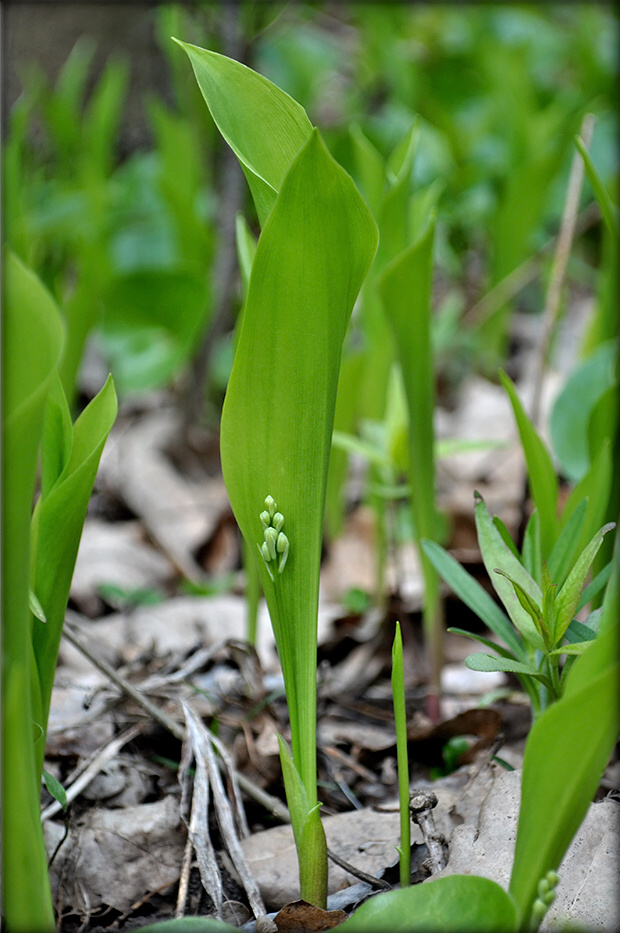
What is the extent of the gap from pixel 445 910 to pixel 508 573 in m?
0.23

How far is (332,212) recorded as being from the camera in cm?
44

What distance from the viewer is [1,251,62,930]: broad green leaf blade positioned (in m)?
0.38

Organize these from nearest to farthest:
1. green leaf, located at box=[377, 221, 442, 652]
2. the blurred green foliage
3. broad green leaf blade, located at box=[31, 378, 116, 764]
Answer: broad green leaf blade, located at box=[31, 378, 116, 764]
green leaf, located at box=[377, 221, 442, 652]
the blurred green foliage

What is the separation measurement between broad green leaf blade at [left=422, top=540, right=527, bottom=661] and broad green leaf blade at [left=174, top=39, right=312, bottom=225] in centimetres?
31

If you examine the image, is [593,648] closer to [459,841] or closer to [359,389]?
[459,841]

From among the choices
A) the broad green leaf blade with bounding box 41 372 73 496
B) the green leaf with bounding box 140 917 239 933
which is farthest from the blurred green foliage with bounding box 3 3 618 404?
the green leaf with bounding box 140 917 239 933

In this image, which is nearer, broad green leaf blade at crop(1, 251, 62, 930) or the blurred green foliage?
broad green leaf blade at crop(1, 251, 62, 930)

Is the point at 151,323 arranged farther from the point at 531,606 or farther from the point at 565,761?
the point at 565,761

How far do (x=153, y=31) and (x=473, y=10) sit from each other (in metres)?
1.27

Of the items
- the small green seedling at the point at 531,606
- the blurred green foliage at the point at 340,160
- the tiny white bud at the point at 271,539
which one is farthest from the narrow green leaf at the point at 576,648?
the blurred green foliage at the point at 340,160

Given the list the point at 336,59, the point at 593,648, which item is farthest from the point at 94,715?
the point at 336,59

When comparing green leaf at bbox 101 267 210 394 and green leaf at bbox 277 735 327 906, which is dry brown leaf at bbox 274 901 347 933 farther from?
green leaf at bbox 101 267 210 394

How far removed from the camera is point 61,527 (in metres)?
0.51

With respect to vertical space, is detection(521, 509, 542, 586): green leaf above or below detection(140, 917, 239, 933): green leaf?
above
